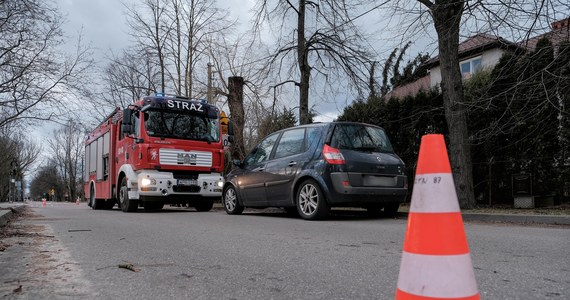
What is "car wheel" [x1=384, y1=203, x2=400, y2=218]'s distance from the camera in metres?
9.13

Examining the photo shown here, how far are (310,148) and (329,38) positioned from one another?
23.2ft

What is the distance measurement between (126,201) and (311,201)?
6163 mm

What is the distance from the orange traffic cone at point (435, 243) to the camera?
1.98m

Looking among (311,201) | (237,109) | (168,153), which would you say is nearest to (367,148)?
(311,201)

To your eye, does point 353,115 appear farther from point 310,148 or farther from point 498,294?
point 498,294

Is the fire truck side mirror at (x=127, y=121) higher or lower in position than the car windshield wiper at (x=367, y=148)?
higher

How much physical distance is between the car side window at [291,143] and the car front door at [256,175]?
309 millimetres

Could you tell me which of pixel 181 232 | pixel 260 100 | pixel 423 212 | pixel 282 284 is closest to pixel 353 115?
pixel 260 100

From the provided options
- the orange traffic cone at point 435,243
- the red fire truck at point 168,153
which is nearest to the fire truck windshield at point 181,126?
the red fire truck at point 168,153

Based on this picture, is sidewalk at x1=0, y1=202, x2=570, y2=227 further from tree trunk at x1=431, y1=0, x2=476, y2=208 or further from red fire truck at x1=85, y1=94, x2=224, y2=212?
red fire truck at x1=85, y1=94, x2=224, y2=212

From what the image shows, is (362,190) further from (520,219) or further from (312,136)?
(520,219)

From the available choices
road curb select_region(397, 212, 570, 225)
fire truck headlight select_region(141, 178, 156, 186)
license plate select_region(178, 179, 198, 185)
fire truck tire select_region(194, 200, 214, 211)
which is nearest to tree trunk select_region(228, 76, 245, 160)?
fire truck tire select_region(194, 200, 214, 211)

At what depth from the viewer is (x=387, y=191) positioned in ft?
27.3

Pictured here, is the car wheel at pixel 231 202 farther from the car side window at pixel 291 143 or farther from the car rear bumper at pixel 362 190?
the car rear bumper at pixel 362 190
